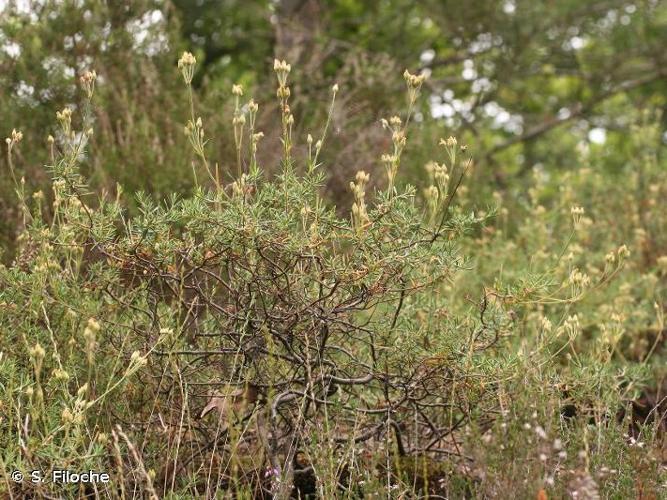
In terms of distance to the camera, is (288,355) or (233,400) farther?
(288,355)

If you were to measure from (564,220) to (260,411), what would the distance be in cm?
427

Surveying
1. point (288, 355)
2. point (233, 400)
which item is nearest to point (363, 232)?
point (288, 355)

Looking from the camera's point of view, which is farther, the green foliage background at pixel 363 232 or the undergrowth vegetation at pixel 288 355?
the green foliage background at pixel 363 232

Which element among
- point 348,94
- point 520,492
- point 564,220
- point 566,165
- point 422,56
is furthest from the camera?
point 566,165

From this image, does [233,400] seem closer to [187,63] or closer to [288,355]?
[288,355]

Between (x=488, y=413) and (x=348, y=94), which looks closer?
(x=488, y=413)

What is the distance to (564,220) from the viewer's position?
6906 mm

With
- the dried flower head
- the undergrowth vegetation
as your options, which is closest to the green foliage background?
the undergrowth vegetation

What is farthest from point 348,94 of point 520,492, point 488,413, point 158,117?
point 520,492

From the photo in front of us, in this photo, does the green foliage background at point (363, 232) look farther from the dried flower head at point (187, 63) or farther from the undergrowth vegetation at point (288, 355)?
the dried flower head at point (187, 63)

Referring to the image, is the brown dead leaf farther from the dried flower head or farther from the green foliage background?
the dried flower head

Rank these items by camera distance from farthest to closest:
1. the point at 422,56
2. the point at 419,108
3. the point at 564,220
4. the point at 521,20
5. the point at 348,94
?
the point at 422,56, the point at 521,20, the point at 419,108, the point at 348,94, the point at 564,220

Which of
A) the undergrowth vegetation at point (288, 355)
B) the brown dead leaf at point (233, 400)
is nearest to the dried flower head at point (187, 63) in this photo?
the undergrowth vegetation at point (288, 355)

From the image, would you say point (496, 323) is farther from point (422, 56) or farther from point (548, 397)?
point (422, 56)
